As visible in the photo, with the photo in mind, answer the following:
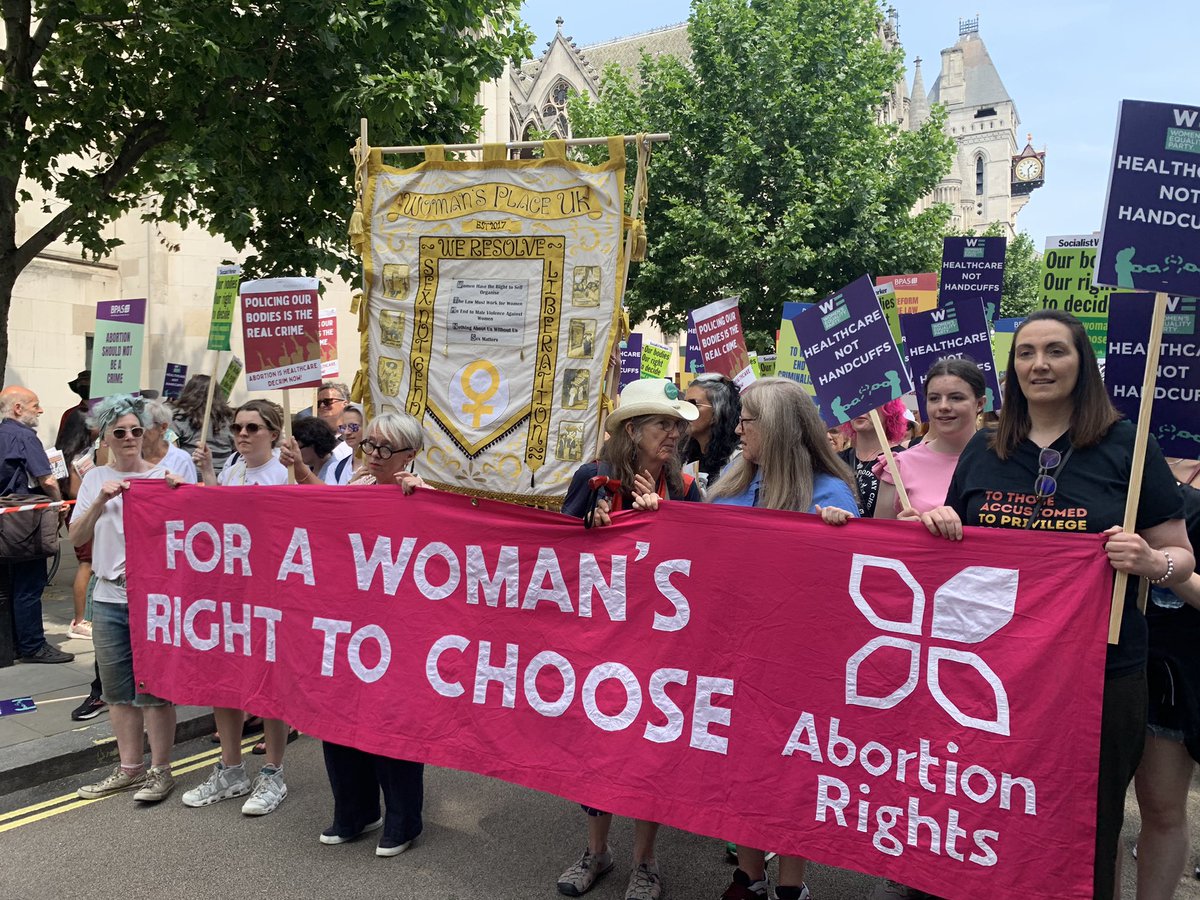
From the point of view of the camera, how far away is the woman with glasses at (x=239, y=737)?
4586mm

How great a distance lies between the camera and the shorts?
15.3 feet

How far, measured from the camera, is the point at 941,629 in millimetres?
3016

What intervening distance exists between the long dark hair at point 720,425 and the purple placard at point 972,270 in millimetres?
3384

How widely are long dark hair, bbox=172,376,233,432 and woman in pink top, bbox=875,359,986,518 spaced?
15.0 ft

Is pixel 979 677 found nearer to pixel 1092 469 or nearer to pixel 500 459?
pixel 1092 469

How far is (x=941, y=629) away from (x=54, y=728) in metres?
5.14

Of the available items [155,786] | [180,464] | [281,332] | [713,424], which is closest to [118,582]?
[180,464]

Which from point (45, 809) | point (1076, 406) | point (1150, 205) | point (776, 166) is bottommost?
point (45, 809)

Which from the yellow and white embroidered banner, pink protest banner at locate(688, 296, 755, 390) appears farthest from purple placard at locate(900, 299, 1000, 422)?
the yellow and white embroidered banner

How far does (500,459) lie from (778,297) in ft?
60.0

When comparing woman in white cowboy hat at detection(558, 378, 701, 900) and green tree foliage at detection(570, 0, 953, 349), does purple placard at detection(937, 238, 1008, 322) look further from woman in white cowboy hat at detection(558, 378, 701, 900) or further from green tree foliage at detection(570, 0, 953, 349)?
green tree foliage at detection(570, 0, 953, 349)

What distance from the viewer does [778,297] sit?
71.7 ft

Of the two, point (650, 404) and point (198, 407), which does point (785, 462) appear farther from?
point (198, 407)

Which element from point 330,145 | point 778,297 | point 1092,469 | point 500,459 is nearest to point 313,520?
point 500,459
